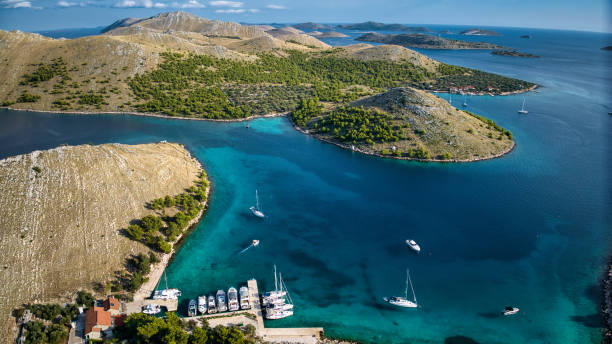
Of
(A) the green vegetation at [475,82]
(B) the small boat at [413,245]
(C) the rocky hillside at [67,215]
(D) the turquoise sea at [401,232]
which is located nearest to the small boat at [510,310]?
(D) the turquoise sea at [401,232]

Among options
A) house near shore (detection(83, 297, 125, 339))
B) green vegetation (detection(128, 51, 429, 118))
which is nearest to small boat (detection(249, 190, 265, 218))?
house near shore (detection(83, 297, 125, 339))

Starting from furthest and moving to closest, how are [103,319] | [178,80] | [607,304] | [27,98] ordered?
1. [178,80]
2. [27,98]
3. [607,304]
4. [103,319]

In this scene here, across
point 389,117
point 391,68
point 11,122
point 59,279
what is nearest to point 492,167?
point 389,117

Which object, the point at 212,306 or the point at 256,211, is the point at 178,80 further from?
the point at 212,306

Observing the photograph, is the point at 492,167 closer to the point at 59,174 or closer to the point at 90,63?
the point at 59,174

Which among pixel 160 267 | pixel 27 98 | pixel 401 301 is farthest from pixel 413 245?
pixel 27 98

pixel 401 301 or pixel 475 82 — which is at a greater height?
pixel 475 82

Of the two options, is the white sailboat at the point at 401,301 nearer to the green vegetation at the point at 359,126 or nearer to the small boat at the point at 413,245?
the small boat at the point at 413,245
